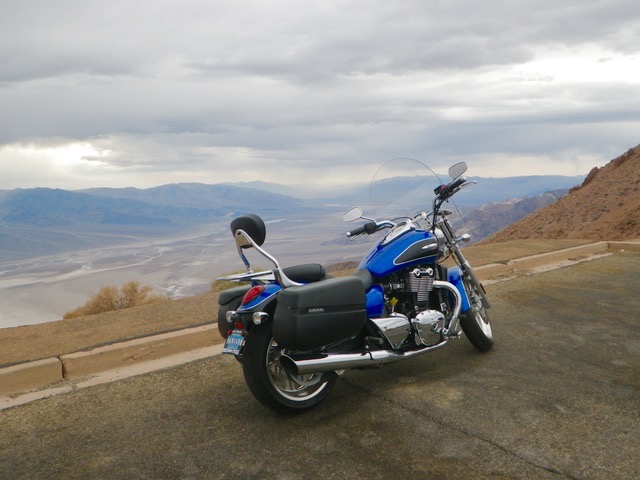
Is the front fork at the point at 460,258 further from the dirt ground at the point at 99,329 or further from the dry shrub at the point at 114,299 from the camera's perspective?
the dry shrub at the point at 114,299

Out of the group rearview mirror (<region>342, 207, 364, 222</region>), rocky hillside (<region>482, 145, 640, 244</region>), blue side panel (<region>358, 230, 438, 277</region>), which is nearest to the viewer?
blue side panel (<region>358, 230, 438, 277</region>)

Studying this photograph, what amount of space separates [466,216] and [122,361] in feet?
11.2

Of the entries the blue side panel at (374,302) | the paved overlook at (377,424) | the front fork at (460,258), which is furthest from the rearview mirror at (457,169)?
the paved overlook at (377,424)

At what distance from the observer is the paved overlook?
314 cm

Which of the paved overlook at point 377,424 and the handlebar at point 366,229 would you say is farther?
the handlebar at point 366,229

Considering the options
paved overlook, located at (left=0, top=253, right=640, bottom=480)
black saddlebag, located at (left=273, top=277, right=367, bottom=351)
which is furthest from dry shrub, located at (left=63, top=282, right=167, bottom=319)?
black saddlebag, located at (left=273, top=277, right=367, bottom=351)

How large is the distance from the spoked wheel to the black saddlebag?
135 cm

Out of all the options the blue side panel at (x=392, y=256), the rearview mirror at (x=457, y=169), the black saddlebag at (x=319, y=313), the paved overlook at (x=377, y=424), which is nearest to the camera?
the paved overlook at (x=377, y=424)

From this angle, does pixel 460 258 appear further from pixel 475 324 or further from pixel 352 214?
pixel 352 214

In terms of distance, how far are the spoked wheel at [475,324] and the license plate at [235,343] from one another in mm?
1996

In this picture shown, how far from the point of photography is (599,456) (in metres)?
3.14

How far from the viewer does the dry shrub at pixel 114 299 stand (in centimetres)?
1273

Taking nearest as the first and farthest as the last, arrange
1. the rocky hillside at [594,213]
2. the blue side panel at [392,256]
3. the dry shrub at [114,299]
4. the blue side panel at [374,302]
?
the blue side panel at [374,302] → the blue side panel at [392,256] → the dry shrub at [114,299] → the rocky hillside at [594,213]

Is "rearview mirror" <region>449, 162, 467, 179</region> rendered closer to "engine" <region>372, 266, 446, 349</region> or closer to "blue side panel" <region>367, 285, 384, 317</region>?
"engine" <region>372, 266, 446, 349</region>
